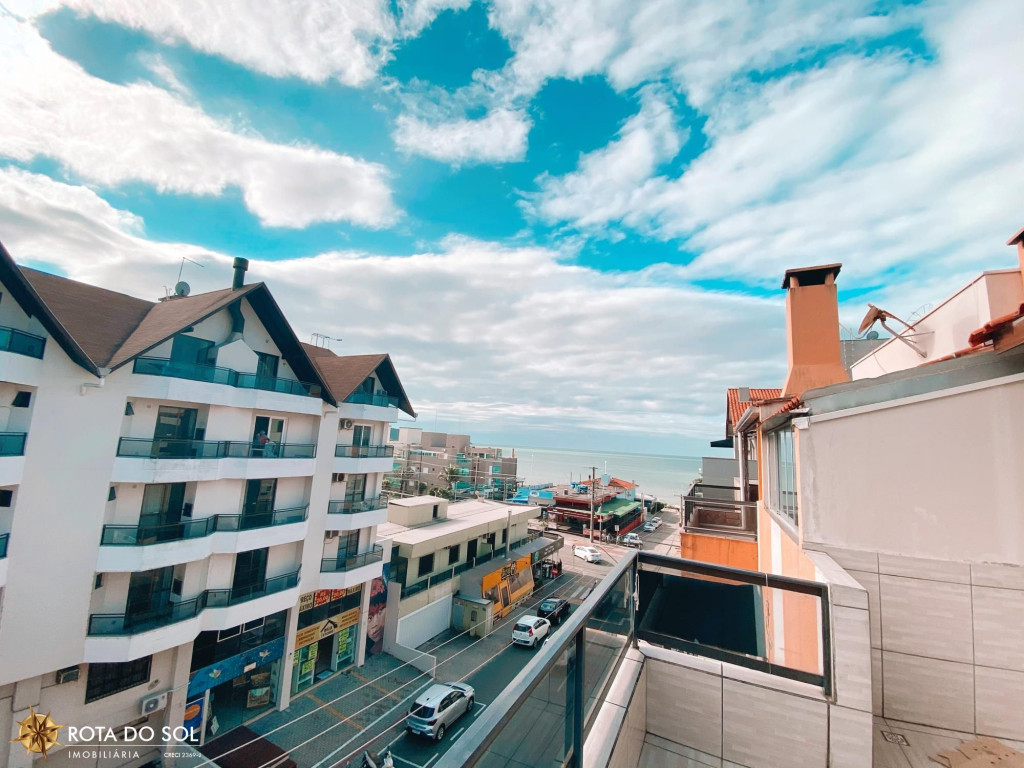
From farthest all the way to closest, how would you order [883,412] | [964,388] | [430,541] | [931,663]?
[430,541], [883,412], [964,388], [931,663]

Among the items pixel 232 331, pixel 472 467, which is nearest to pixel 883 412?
pixel 232 331

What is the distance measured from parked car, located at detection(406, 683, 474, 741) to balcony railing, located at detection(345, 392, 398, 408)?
9.95 metres

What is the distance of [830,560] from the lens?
4.11 metres

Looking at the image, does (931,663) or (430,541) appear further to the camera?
(430,541)

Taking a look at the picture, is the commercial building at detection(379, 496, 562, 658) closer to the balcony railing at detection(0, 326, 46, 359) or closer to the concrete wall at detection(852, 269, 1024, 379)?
the balcony railing at detection(0, 326, 46, 359)

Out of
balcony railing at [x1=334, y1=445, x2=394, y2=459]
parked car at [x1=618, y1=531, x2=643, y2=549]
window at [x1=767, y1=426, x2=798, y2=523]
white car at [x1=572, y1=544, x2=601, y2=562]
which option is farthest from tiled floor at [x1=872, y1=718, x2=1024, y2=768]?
parked car at [x1=618, y1=531, x2=643, y2=549]

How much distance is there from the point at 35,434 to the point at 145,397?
2.08 metres

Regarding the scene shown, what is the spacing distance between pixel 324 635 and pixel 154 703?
16.0 ft

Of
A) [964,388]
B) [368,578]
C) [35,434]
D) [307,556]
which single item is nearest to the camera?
[964,388]

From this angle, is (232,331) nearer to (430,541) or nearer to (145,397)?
(145,397)

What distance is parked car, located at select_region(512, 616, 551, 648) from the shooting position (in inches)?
738

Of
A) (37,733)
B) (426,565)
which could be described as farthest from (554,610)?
(37,733)

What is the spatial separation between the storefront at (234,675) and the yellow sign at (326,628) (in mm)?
653

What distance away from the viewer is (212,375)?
12.3 m
